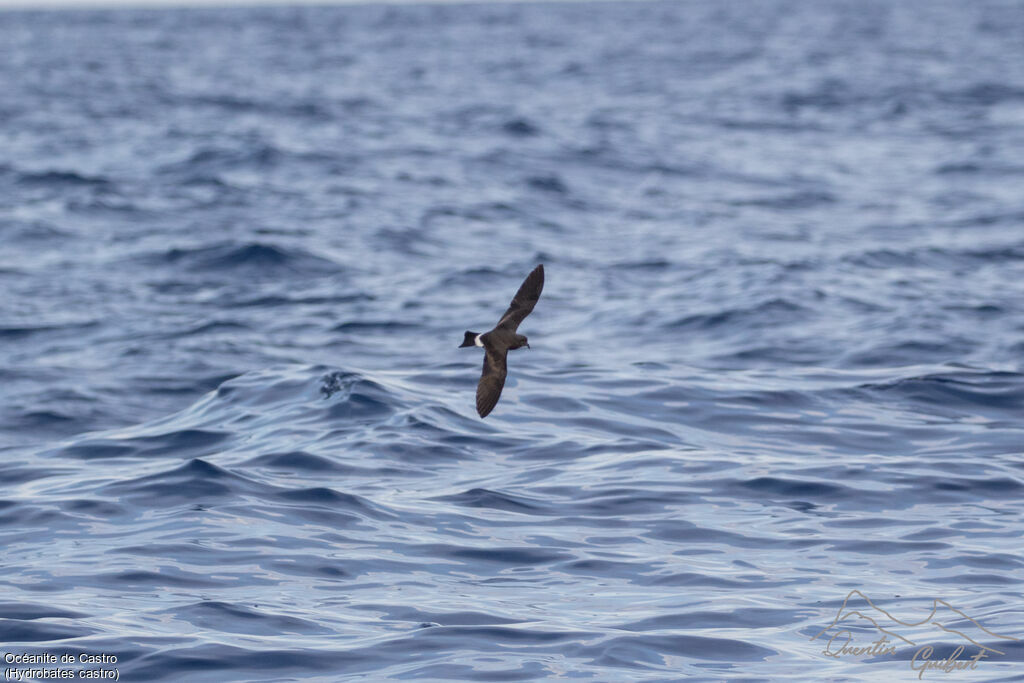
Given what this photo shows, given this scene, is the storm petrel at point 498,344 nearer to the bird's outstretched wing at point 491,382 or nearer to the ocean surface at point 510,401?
the bird's outstretched wing at point 491,382

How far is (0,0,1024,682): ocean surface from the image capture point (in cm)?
711

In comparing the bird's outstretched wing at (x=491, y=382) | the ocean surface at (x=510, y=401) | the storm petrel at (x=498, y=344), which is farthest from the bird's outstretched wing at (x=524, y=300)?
the ocean surface at (x=510, y=401)

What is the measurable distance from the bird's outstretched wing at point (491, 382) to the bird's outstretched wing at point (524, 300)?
22 centimetres

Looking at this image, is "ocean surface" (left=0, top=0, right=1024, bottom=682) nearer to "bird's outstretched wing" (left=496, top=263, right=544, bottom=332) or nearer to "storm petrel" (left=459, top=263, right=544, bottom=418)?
"storm petrel" (left=459, top=263, right=544, bottom=418)

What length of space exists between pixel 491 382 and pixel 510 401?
5.42 metres

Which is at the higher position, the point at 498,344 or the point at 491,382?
the point at 498,344

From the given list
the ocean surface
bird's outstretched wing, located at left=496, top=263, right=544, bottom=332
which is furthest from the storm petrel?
the ocean surface

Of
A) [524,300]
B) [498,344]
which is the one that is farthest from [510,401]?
[498,344]

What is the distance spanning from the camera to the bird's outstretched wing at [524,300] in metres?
6.27

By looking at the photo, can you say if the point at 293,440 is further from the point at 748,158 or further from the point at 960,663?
the point at 748,158

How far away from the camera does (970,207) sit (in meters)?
20.6

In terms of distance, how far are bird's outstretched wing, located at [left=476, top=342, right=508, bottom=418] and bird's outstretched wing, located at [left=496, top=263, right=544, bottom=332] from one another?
0.22m

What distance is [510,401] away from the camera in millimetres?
11391

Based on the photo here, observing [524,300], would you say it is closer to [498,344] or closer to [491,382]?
[498,344]
